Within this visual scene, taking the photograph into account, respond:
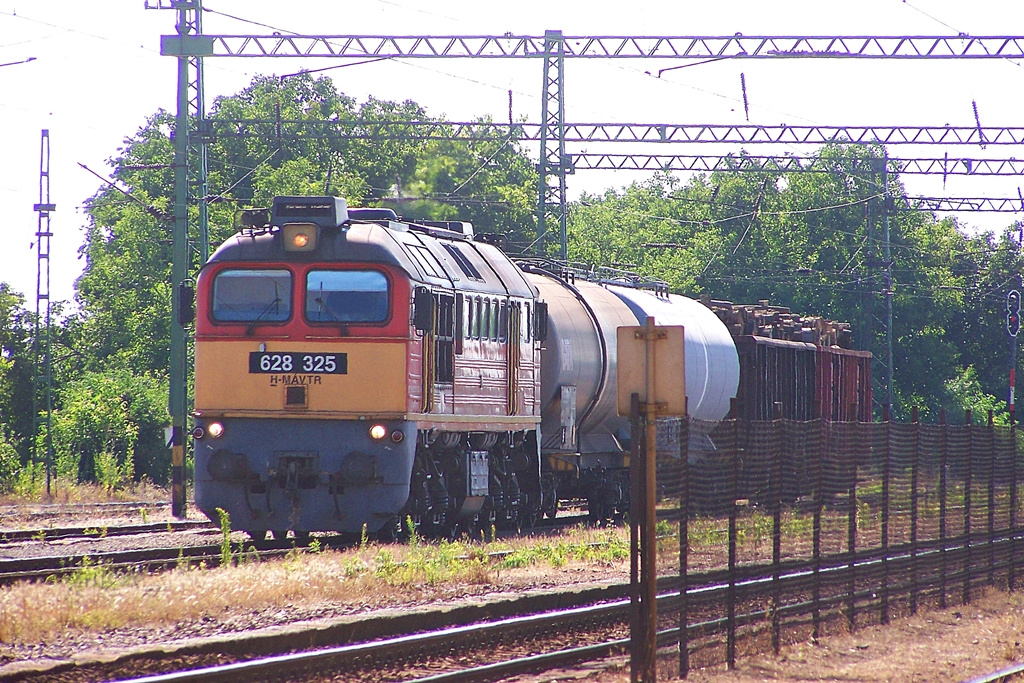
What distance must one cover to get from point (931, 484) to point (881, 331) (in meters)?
48.4

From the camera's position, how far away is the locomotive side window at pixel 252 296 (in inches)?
663

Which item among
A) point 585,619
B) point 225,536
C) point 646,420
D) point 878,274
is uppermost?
point 878,274

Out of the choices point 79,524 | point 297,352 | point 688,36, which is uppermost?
point 688,36

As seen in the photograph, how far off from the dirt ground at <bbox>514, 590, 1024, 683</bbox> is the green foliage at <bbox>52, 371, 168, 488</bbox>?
22384mm

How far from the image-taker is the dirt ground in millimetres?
11109

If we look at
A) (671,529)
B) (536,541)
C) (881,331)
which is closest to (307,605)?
(671,529)

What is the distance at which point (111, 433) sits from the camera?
35031 millimetres

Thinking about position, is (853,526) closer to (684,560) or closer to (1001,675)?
(1001,675)

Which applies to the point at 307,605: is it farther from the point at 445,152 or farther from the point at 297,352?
the point at 445,152

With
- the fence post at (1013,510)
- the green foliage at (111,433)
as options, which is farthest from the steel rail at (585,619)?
the green foliage at (111,433)

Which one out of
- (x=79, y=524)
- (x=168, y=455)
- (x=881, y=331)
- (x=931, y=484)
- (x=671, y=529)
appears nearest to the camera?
(x=671, y=529)

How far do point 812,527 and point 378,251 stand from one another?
612cm

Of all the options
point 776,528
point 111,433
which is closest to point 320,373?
point 776,528

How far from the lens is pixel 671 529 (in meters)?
10.9
